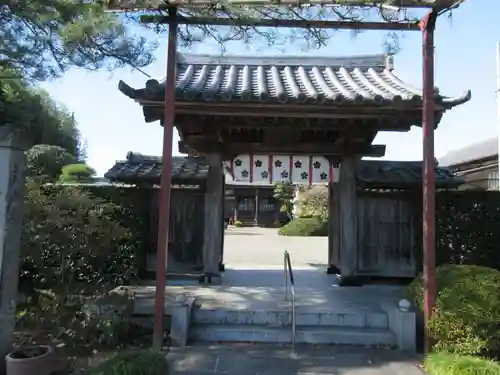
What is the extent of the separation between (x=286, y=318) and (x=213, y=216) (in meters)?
3.34

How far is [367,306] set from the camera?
7520 millimetres

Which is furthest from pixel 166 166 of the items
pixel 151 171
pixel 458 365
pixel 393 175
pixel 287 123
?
pixel 393 175

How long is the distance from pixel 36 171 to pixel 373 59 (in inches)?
362

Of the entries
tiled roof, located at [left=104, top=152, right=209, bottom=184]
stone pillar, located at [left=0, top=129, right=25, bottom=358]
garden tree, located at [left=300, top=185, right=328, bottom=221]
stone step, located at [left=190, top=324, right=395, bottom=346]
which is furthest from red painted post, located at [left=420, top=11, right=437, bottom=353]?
garden tree, located at [left=300, top=185, right=328, bottom=221]

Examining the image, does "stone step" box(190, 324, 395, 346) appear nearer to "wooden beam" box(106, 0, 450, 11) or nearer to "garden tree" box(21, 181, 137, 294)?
"garden tree" box(21, 181, 137, 294)

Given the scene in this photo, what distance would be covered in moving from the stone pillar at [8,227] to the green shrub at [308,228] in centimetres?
2513

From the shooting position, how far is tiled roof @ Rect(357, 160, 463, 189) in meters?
9.63

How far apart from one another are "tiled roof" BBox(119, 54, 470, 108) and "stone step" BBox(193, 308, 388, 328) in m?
3.42

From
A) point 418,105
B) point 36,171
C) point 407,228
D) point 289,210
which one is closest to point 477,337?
point 418,105

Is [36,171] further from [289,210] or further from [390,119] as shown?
[289,210]

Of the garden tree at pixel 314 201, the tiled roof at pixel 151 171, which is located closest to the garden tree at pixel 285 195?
the garden tree at pixel 314 201

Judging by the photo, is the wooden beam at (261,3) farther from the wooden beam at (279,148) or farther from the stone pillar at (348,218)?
the stone pillar at (348,218)

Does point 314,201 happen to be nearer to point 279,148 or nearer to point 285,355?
point 279,148

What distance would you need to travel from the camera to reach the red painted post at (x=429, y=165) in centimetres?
593
